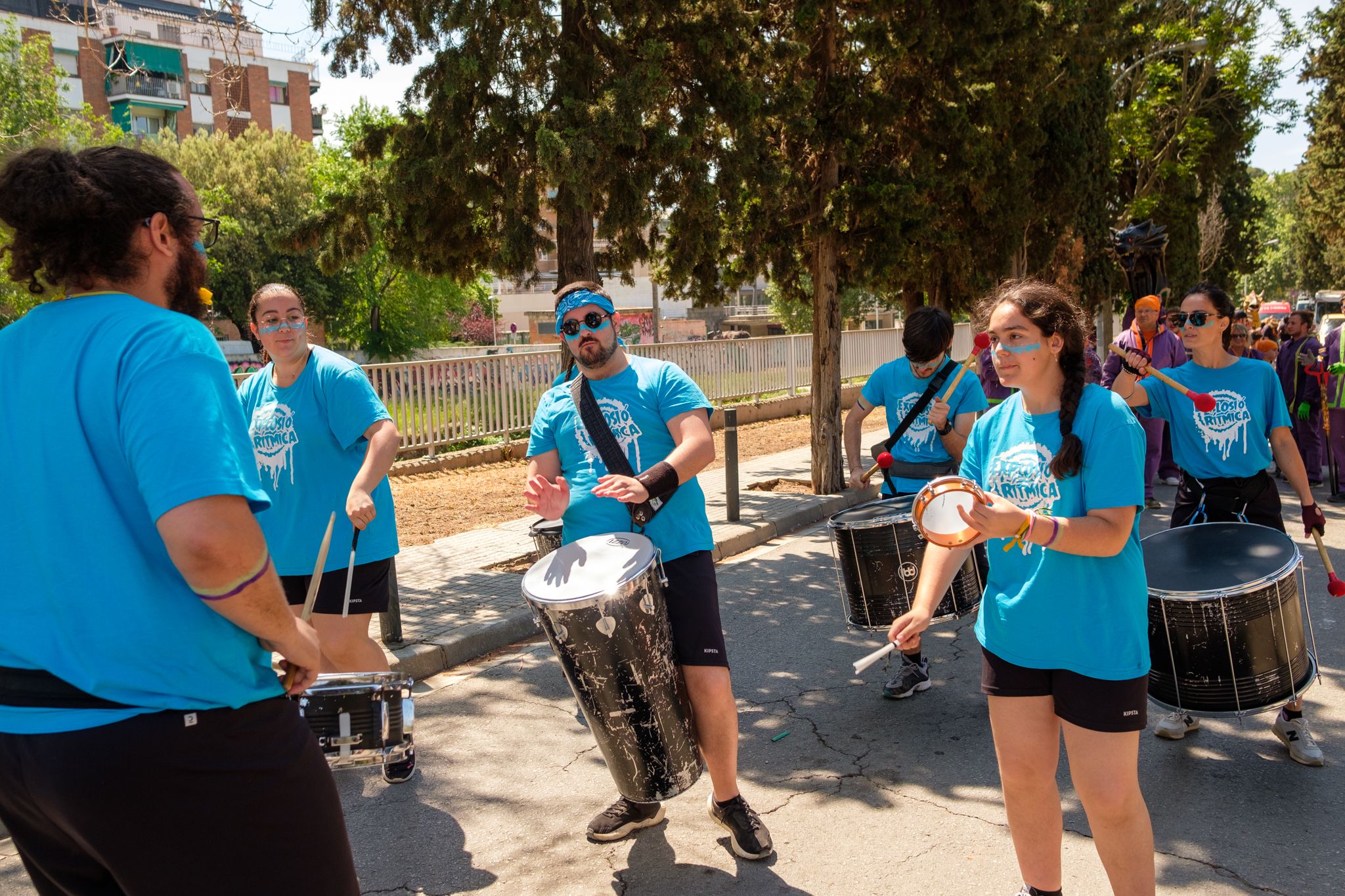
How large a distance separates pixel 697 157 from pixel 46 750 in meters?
7.29

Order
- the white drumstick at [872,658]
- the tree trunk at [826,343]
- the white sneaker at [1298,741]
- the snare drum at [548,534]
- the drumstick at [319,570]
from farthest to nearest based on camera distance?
the tree trunk at [826,343], the snare drum at [548,534], the white sneaker at [1298,741], the drumstick at [319,570], the white drumstick at [872,658]

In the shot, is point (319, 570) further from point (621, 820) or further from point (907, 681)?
point (907, 681)

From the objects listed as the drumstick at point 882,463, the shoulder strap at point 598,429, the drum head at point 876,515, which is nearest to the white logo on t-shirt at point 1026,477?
the shoulder strap at point 598,429

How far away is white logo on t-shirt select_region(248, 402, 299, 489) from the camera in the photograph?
13.9ft

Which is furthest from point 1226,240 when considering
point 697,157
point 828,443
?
point 697,157

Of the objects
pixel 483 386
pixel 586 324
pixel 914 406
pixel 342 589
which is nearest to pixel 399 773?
pixel 342 589

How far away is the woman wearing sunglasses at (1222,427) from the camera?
4711 millimetres

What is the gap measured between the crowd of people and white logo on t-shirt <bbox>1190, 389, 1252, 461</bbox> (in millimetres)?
13

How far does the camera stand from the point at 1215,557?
3926 mm

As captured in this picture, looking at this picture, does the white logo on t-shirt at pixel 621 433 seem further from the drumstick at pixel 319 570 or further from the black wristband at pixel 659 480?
the drumstick at pixel 319 570

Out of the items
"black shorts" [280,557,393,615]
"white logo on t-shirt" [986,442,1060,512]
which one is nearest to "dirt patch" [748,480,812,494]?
"black shorts" [280,557,393,615]

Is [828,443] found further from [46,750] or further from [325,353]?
[46,750]

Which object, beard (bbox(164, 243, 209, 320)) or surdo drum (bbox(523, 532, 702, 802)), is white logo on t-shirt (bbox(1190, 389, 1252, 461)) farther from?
beard (bbox(164, 243, 209, 320))

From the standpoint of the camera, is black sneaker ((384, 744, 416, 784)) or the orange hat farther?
the orange hat
